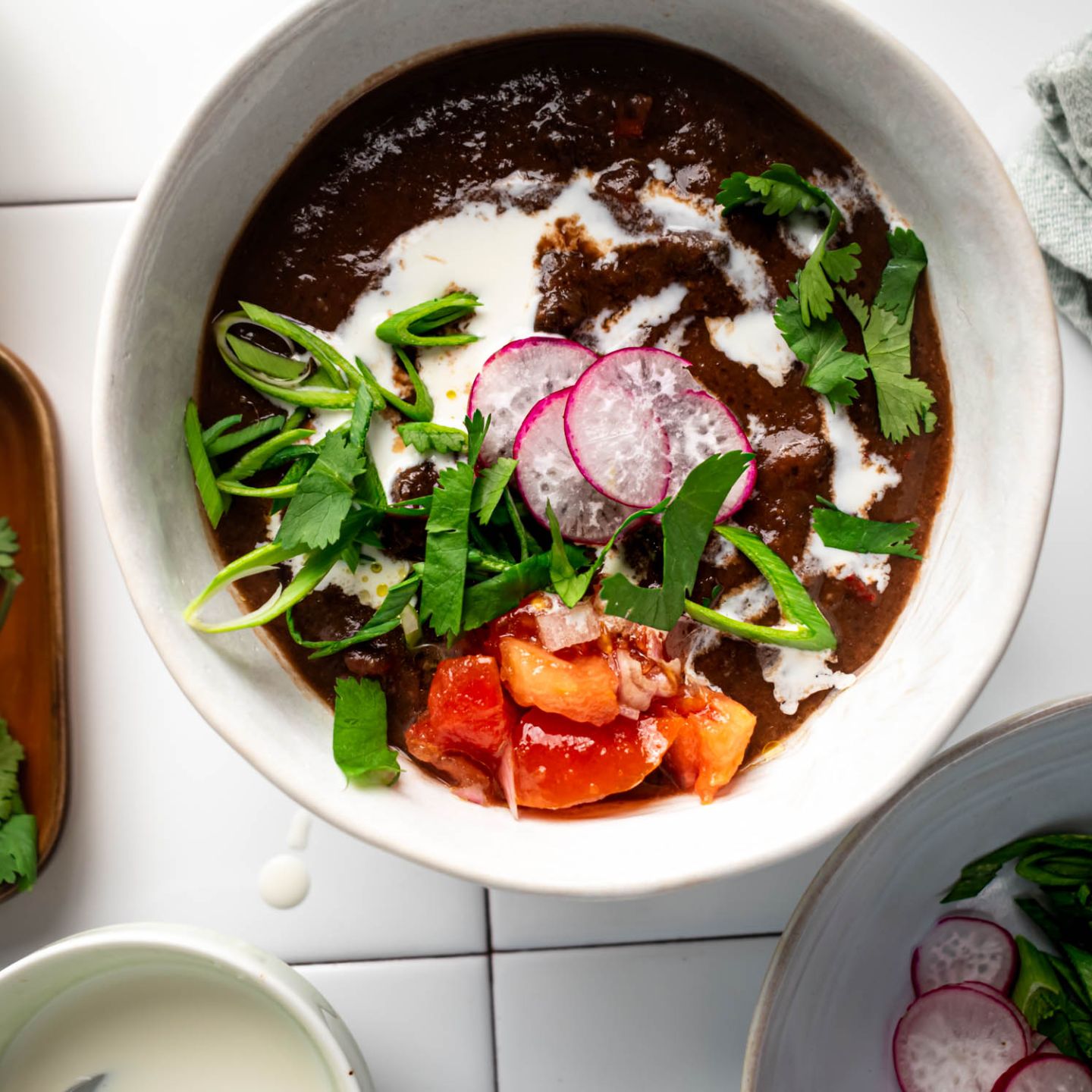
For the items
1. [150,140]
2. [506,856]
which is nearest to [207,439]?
[150,140]

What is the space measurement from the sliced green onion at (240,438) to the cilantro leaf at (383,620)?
0.23m

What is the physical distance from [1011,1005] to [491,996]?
30.6 inches

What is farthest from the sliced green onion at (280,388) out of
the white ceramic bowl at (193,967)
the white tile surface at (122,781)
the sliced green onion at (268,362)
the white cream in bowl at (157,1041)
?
the white cream in bowl at (157,1041)

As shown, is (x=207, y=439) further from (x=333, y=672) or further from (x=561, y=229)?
(x=561, y=229)

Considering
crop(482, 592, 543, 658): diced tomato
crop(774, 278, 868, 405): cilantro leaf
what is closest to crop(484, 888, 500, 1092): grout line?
crop(482, 592, 543, 658): diced tomato

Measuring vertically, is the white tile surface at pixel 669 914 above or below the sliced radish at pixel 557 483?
below

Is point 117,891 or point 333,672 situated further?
point 117,891

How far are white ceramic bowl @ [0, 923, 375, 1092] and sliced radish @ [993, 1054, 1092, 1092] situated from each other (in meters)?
0.95

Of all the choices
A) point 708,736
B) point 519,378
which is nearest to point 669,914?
point 708,736

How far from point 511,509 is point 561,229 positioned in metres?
0.39

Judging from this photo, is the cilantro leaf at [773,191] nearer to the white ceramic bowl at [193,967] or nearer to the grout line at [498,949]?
the grout line at [498,949]

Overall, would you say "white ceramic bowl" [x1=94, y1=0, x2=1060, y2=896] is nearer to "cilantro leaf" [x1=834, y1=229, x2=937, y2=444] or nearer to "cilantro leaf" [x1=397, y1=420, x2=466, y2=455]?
"cilantro leaf" [x1=834, y1=229, x2=937, y2=444]

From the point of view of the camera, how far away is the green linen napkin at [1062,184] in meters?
1.58

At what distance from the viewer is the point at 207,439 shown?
4.70 feet
